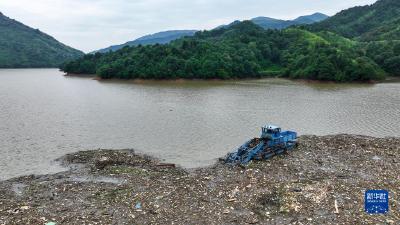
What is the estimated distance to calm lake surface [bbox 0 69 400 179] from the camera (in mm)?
31062

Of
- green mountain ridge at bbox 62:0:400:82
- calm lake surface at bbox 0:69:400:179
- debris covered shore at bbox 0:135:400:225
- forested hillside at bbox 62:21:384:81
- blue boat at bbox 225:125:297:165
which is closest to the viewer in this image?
debris covered shore at bbox 0:135:400:225

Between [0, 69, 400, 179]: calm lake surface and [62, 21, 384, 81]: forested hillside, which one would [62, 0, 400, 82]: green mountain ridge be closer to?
[62, 21, 384, 81]: forested hillside

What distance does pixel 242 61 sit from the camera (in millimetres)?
117750

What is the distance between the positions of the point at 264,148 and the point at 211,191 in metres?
7.17

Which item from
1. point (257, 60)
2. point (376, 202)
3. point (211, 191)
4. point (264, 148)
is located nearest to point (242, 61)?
point (257, 60)

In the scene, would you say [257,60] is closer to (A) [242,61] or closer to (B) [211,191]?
(A) [242,61]

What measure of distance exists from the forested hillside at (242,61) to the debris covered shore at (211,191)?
7434 centimetres

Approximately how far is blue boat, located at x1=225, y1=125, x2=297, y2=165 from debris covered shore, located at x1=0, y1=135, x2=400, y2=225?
615 mm

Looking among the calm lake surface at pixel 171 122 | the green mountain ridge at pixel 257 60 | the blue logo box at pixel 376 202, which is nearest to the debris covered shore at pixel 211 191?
the calm lake surface at pixel 171 122

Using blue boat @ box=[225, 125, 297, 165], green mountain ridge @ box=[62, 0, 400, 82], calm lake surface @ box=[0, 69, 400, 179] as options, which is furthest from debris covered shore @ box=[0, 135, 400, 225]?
green mountain ridge @ box=[62, 0, 400, 82]

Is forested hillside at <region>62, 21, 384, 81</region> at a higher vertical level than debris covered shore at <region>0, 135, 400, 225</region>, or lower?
higher

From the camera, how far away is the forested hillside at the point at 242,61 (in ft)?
318

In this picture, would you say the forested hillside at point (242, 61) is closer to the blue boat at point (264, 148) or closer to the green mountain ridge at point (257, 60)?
the green mountain ridge at point (257, 60)

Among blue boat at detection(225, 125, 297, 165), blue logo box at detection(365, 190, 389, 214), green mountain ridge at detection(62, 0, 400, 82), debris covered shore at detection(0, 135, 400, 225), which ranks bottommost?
debris covered shore at detection(0, 135, 400, 225)
